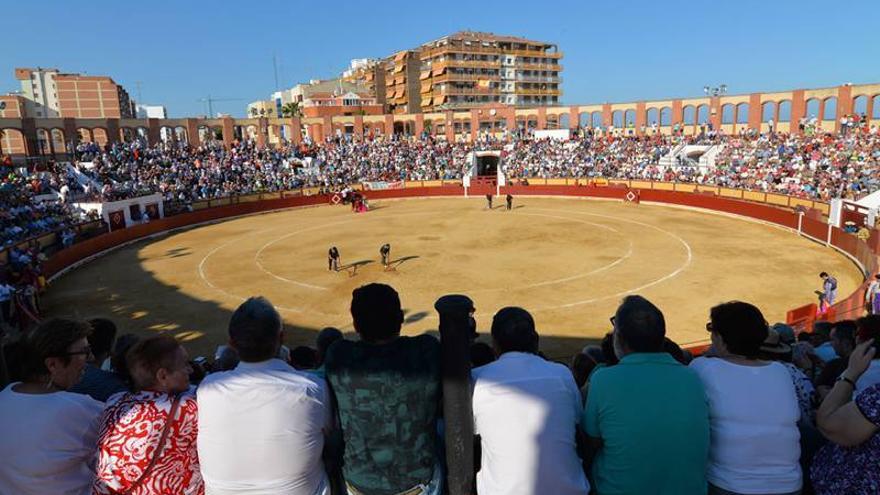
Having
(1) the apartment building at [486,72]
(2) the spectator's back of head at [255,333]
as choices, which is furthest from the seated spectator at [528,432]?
(1) the apartment building at [486,72]

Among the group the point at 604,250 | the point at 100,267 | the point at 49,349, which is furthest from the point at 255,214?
the point at 49,349

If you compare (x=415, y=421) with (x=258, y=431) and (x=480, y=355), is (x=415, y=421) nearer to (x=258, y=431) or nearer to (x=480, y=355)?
(x=258, y=431)

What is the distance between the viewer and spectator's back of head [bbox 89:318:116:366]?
4801 millimetres

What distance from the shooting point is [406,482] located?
324 centimetres

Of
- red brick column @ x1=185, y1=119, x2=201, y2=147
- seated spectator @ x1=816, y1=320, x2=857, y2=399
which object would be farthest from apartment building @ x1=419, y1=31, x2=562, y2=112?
seated spectator @ x1=816, y1=320, x2=857, y2=399

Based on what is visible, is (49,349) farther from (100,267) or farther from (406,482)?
(100,267)

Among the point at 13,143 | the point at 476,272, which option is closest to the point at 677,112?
the point at 476,272

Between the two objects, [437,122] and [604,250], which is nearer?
[604,250]

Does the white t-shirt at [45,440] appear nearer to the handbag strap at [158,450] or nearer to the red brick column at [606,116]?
the handbag strap at [158,450]

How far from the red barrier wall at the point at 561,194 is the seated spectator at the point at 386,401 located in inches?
591

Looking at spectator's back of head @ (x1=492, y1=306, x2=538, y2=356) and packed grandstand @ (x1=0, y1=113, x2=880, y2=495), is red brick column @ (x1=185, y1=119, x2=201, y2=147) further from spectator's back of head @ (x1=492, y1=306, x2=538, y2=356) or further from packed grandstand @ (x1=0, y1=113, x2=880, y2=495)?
spectator's back of head @ (x1=492, y1=306, x2=538, y2=356)

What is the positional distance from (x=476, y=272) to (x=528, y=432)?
63.1 ft

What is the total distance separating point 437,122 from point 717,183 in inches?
1646

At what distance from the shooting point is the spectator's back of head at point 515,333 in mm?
3508
